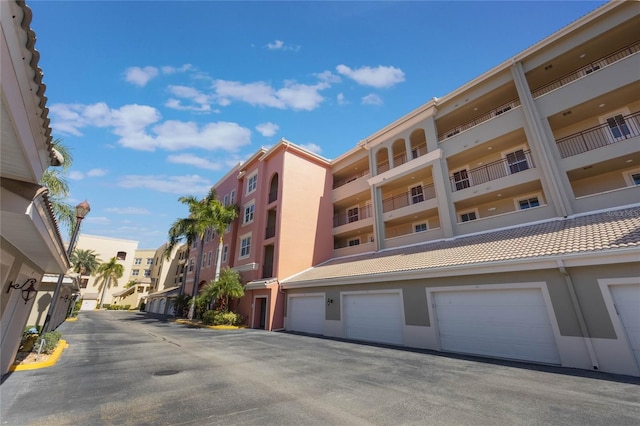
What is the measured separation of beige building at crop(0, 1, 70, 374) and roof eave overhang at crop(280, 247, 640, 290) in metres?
12.8

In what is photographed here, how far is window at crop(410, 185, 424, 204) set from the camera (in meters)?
20.3

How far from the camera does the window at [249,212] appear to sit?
26559 millimetres

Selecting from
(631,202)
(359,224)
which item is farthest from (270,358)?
(631,202)

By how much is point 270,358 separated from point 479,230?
44.7ft

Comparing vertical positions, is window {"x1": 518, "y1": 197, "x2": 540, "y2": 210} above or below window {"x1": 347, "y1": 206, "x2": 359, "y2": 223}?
below

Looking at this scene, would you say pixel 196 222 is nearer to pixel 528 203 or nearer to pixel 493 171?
pixel 493 171

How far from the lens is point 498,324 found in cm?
1012

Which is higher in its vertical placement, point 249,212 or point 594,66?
point 594,66

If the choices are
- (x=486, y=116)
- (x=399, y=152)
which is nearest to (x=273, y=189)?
(x=399, y=152)

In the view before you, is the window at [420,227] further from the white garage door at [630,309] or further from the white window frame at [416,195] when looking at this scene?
the white garage door at [630,309]

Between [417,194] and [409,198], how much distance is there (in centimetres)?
71

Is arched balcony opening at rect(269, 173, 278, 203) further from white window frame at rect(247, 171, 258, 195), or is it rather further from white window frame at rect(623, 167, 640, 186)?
white window frame at rect(623, 167, 640, 186)

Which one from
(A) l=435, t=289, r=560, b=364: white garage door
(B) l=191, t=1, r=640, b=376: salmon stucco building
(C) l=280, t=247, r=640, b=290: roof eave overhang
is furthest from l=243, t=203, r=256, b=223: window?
(A) l=435, t=289, r=560, b=364: white garage door

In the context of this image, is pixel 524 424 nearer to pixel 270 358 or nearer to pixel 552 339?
pixel 552 339
